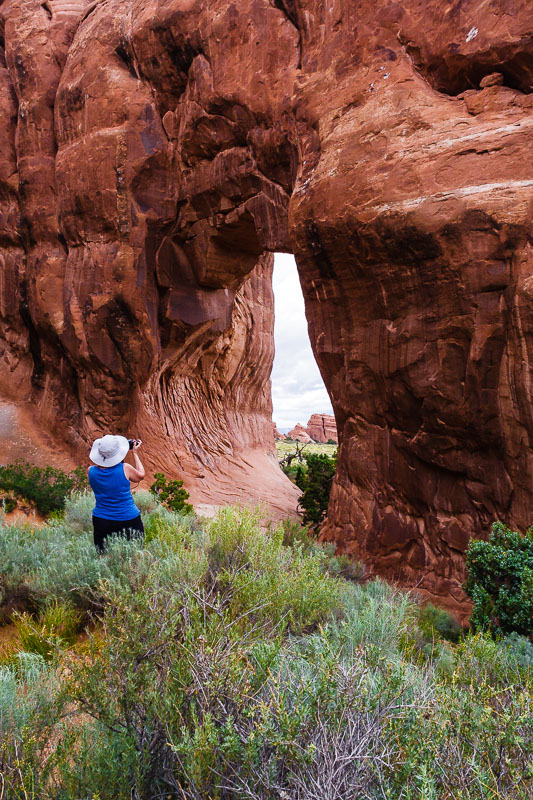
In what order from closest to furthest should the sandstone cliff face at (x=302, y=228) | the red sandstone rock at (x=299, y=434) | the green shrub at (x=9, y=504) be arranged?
the sandstone cliff face at (x=302, y=228)
the green shrub at (x=9, y=504)
the red sandstone rock at (x=299, y=434)

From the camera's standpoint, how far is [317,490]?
33.1 ft

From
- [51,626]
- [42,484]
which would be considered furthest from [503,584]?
[42,484]

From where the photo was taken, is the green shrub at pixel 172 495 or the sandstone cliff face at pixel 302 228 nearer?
the sandstone cliff face at pixel 302 228

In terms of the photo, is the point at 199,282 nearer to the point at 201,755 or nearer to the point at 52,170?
the point at 52,170

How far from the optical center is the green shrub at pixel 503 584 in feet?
13.7

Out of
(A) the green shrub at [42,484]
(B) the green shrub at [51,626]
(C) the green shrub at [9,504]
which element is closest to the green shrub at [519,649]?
(B) the green shrub at [51,626]

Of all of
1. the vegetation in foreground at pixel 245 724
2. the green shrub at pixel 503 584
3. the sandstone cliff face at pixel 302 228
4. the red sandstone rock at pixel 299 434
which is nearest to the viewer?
the vegetation in foreground at pixel 245 724

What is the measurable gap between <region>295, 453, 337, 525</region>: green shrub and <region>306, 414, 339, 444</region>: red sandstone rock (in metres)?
42.7

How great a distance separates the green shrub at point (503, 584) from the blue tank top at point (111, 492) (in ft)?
10.2

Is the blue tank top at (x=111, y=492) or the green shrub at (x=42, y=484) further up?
the blue tank top at (x=111, y=492)

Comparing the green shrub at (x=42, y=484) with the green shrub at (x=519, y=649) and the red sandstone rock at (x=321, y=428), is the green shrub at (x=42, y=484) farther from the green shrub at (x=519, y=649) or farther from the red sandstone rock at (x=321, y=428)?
the red sandstone rock at (x=321, y=428)

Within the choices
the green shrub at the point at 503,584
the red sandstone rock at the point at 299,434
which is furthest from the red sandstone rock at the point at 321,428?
the green shrub at the point at 503,584

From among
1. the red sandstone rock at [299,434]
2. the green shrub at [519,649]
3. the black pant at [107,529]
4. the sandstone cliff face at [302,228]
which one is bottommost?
the red sandstone rock at [299,434]

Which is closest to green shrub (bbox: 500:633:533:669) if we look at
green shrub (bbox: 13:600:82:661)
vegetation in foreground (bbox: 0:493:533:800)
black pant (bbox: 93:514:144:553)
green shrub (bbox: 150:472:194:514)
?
Answer: vegetation in foreground (bbox: 0:493:533:800)
